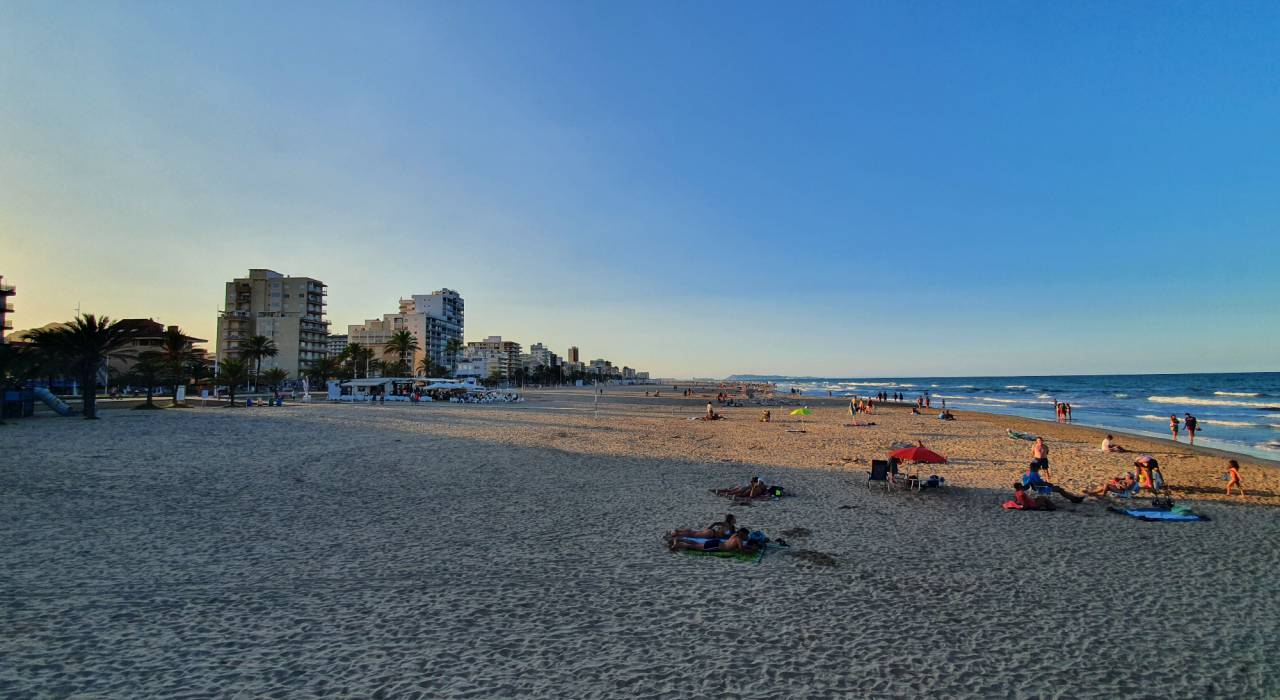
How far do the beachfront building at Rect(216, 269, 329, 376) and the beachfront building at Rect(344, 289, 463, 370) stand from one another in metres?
31.0

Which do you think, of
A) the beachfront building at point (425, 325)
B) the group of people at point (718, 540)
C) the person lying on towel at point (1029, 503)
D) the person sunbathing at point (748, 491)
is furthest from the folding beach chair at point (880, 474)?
the beachfront building at point (425, 325)

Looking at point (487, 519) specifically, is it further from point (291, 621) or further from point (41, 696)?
point (41, 696)

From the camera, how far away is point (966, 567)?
26.1 ft

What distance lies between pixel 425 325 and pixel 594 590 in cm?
12766

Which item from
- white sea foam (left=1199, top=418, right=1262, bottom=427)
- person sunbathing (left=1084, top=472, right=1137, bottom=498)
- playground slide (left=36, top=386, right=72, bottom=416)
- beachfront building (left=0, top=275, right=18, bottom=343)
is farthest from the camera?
beachfront building (left=0, top=275, right=18, bottom=343)

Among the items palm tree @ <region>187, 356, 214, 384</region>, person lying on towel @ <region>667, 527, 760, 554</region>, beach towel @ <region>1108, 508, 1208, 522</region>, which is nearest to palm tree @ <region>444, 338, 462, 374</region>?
palm tree @ <region>187, 356, 214, 384</region>

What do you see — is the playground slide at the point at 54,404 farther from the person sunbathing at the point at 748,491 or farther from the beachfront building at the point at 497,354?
the beachfront building at the point at 497,354

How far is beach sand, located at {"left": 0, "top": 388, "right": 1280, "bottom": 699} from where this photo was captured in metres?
5.01

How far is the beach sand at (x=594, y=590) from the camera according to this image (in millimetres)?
5012

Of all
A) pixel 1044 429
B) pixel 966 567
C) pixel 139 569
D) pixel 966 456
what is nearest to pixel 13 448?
pixel 139 569

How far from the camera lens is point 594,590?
7.00 m

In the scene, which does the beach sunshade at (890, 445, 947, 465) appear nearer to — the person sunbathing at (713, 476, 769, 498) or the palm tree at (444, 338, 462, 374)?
the person sunbathing at (713, 476, 769, 498)

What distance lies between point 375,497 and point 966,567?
11.1m

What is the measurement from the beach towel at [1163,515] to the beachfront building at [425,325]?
120993 mm
